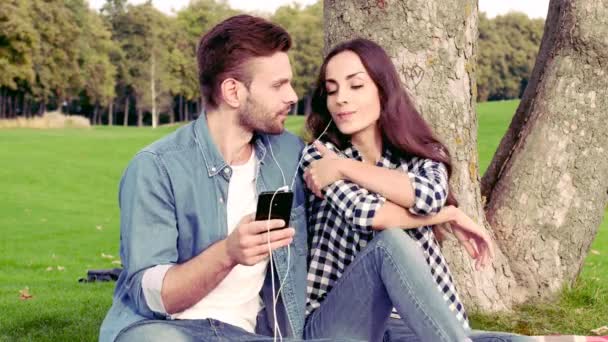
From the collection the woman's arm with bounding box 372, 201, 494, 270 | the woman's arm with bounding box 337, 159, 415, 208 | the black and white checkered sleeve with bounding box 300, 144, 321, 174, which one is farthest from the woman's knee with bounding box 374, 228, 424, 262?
the black and white checkered sleeve with bounding box 300, 144, 321, 174

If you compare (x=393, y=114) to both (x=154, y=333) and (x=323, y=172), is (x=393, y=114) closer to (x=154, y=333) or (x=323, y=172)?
(x=323, y=172)

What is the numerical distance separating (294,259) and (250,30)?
1033 mm

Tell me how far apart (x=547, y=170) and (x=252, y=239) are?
3187 mm

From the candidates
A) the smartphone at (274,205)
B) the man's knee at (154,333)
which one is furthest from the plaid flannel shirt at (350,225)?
the man's knee at (154,333)

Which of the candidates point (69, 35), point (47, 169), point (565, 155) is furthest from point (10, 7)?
point (565, 155)

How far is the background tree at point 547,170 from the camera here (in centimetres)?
489

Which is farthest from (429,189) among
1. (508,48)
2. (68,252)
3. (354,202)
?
(508,48)

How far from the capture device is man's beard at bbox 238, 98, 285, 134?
3361mm

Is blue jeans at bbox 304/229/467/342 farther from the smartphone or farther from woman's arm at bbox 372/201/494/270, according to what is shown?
the smartphone

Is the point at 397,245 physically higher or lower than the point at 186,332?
higher

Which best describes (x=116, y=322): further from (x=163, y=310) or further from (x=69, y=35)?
(x=69, y=35)

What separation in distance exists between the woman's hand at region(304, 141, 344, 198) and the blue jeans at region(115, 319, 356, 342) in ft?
2.34

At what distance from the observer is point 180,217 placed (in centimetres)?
315

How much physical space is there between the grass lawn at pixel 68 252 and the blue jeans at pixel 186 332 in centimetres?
216
